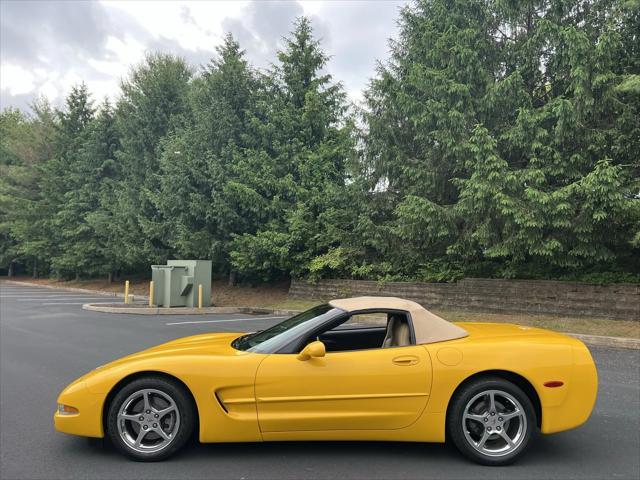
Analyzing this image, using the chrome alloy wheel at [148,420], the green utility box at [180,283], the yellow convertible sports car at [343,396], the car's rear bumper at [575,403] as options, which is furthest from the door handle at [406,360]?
the green utility box at [180,283]

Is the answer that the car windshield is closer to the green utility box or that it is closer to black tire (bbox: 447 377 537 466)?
black tire (bbox: 447 377 537 466)

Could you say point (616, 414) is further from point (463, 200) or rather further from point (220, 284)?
point (220, 284)

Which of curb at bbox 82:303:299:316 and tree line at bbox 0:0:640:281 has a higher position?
tree line at bbox 0:0:640:281

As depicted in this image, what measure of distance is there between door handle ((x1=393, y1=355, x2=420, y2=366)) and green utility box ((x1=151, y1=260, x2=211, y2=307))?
1266cm

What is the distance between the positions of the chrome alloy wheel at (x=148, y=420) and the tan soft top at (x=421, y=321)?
1566 millimetres

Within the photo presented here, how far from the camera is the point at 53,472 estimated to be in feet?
10.8

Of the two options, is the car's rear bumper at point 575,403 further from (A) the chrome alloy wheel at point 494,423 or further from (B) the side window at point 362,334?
(B) the side window at point 362,334

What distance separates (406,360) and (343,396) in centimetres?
55

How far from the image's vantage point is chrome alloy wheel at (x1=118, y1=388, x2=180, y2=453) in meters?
3.50

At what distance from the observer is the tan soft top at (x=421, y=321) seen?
3.72 meters

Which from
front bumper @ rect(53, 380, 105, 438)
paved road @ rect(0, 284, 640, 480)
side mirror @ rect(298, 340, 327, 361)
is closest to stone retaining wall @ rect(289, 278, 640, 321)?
paved road @ rect(0, 284, 640, 480)

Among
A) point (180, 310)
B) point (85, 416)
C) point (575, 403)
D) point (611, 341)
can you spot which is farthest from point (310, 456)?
point (180, 310)

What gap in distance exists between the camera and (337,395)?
3.44 metres

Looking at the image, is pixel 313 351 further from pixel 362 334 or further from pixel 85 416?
pixel 85 416
